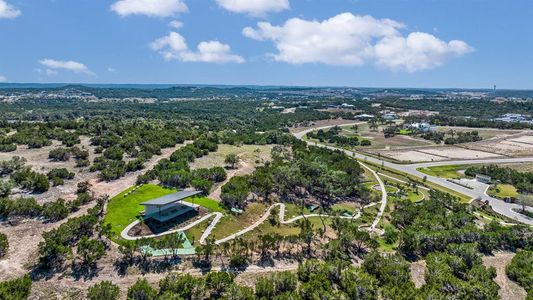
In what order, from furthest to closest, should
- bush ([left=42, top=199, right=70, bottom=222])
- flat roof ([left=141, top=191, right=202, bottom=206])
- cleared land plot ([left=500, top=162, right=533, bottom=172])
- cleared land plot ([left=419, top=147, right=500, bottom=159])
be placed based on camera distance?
cleared land plot ([left=419, top=147, right=500, bottom=159]) → cleared land plot ([left=500, top=162, right=533, bottom=172]) → flat roof ([left=141, top=191, right=202, bottom=206]) → bush ([left=42, top=199, right=70, bottom=222])

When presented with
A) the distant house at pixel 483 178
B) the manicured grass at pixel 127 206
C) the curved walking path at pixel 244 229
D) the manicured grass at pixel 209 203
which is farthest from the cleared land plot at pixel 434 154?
the manicured grass at pixel 127 206

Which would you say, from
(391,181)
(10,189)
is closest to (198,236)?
(10,189)

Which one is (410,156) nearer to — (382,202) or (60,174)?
(382,202)

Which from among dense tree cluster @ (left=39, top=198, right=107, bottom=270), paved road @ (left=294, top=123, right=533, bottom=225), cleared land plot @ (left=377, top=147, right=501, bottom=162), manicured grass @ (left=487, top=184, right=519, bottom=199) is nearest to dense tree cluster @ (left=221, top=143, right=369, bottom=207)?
dense tree cluster @ (left=39, top=198, right=107, bottom=270)

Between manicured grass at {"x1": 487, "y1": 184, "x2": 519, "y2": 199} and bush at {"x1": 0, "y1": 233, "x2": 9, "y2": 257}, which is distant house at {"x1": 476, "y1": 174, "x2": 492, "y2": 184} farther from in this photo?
bush at {"x1": 0, "y1": 233, "x2": 9, "y2": 257}

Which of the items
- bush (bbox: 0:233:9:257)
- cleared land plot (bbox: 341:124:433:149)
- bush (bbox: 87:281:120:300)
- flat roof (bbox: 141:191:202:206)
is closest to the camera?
bush (bbox: 87:281:120:300)

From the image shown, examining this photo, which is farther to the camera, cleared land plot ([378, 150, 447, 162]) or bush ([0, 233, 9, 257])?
cleared land plot ([378, 150, 447, 162])

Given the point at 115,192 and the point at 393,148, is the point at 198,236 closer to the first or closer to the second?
the point at 115,192

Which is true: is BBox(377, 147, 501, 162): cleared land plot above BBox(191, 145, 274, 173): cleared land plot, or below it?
below
